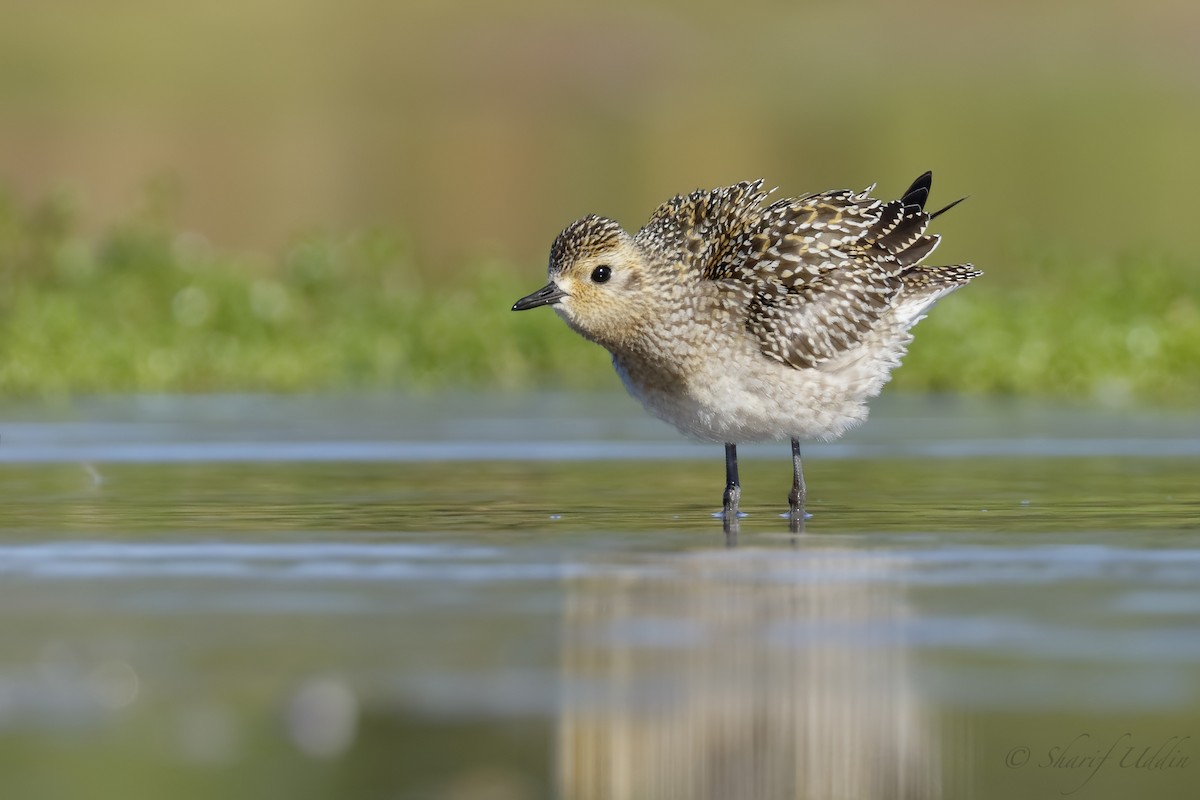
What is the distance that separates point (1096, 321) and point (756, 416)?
893 cm

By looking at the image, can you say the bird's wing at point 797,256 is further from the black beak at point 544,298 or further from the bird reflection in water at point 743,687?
the bird reflection in water at point 743,687

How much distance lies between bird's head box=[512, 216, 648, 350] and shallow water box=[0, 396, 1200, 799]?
87 cm

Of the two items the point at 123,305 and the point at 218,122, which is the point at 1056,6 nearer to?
the point at 218,122

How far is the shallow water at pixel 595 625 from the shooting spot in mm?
7125

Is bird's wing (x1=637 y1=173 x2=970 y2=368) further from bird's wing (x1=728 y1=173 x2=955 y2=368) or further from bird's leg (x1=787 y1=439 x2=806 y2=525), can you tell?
bird's leg (x1=787 y1=439 x2=806 y2=525)

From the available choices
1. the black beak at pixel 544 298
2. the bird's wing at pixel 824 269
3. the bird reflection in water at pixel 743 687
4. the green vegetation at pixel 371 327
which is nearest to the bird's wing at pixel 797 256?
the bird's wing at pixel 824 269

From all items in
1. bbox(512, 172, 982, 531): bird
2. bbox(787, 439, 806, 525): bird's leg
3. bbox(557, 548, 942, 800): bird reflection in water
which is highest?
bbox(512, 172, 982, 531): bird

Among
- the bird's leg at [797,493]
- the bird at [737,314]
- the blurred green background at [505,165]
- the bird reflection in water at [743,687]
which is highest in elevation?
the blurred green background at [505,165]

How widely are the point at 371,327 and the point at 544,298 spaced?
9.66 m

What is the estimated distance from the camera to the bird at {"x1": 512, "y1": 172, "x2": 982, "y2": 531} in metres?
12.6

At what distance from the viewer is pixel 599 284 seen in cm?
1276

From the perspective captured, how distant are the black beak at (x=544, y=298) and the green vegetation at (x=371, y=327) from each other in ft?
24.2

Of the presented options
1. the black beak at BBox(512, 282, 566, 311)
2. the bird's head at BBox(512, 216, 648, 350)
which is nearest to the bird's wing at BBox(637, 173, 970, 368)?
the bird's head at BBox(512, 216, 648, 350)

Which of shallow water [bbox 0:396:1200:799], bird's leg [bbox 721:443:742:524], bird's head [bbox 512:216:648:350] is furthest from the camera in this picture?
bird's head [bbox 512:216:648:350]
